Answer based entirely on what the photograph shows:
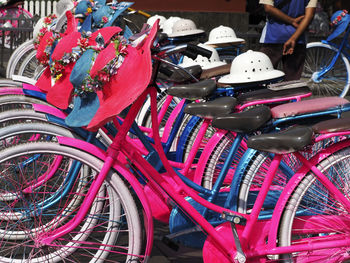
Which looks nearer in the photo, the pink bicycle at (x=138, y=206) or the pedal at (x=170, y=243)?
the pink bicycle at (x=138, y=206)

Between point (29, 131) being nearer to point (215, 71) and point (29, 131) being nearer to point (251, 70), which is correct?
point (251, 70)

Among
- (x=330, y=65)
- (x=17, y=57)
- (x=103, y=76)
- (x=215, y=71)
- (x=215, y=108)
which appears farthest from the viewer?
(x=330, y=65)

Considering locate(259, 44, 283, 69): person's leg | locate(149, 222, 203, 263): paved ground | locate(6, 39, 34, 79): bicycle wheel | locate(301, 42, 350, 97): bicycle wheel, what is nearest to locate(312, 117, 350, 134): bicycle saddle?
locate(149, 222, 203, 263): paved ground

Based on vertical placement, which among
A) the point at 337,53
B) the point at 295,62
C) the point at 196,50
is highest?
the point at 196,50

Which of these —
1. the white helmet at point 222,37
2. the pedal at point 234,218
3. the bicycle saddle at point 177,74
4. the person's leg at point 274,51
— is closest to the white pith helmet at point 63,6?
the bicycle saddle at point 177,74

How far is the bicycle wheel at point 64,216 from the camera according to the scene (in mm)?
3191

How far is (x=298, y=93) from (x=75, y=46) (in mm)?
1413

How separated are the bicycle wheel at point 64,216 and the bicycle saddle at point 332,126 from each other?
3.24ft

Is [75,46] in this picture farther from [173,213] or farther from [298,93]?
[298,93]

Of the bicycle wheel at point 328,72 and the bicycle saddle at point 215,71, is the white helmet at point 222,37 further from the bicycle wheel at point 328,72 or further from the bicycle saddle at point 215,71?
the bicycle wheel at point 328,72

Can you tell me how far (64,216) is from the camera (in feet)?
11.1

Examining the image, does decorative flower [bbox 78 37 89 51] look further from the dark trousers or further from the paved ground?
the dark trousers

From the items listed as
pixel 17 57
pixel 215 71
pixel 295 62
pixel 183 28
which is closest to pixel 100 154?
pixel 215 71

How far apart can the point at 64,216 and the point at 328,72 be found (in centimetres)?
685
